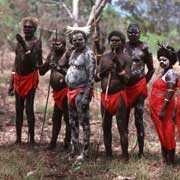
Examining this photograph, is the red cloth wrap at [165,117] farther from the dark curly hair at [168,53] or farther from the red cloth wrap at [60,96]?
the red cloth wrap at [60,96]

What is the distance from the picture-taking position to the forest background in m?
6.69

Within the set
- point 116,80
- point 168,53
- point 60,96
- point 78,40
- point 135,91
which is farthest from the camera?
point 60,96

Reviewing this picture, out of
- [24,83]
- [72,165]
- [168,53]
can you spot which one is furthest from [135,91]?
[24,83]

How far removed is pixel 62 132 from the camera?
35.3ft

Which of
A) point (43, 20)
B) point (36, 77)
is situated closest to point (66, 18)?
point (43, 20)

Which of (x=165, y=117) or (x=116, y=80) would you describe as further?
(x=116, y=80)

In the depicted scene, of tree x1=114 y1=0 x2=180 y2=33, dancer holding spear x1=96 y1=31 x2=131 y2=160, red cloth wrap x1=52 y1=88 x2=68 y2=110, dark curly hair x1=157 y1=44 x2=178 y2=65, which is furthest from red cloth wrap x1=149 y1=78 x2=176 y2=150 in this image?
tree x1=114 y1=0 x2=180 y2=33

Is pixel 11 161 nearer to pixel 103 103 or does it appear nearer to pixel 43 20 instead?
pixel 103 103

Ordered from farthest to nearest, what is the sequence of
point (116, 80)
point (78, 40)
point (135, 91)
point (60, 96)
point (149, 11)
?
point (149, 11), point (60, 96), point (135, 91), point (78, 40), point (116, 80)

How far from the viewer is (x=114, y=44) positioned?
7.06 meters

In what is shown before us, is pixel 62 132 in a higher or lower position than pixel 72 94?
lower

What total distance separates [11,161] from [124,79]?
218cm

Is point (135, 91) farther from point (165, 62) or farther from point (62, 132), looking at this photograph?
point (62, 132)

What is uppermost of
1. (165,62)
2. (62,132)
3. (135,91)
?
(165,62)
